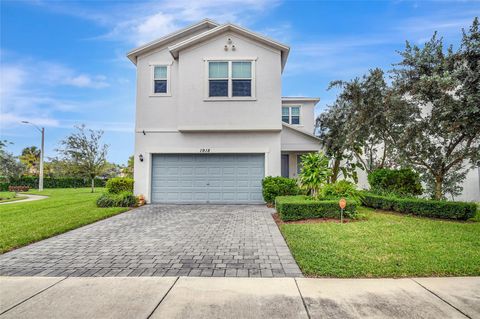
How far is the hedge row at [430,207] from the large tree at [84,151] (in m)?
21.6

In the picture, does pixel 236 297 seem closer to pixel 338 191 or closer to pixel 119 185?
A: pixel 338 191

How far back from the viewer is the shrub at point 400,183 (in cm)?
1107

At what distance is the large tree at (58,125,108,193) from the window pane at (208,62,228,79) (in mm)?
14660

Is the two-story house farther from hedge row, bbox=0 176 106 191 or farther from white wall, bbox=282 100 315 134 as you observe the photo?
hedge row, bbox=0 176 106 191

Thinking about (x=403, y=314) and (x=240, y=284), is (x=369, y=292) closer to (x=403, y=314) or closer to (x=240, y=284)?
(x=403, y=314)

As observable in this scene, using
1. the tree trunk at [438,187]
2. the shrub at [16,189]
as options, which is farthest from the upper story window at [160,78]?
the shrub at [16,189]

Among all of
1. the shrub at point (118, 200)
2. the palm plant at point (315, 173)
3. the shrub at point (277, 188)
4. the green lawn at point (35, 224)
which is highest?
the palm plant at point (315, 173)

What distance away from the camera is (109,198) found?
1199cm

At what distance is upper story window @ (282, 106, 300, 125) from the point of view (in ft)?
63.0

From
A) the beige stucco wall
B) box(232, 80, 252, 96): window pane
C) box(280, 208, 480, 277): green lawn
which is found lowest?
box(280, 208, 480, 277): green lawn

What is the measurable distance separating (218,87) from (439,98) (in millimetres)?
8722

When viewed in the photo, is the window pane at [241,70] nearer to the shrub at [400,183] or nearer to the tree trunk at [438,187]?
the shrub at [400,183]

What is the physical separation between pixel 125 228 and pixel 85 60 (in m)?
12.1

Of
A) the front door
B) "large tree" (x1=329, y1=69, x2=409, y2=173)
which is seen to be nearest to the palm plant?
"large tree" (x1=329, y1=69, x2=409, y2=173)
